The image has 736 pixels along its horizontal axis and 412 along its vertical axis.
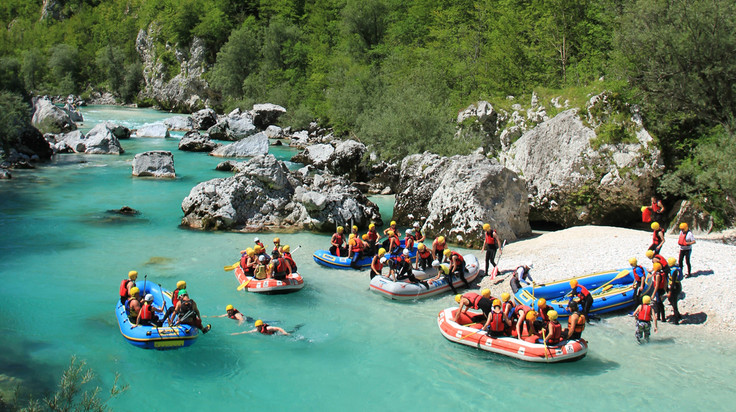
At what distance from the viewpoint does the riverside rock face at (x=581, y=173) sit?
773 inches

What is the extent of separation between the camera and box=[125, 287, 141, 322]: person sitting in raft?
1212 centimetres

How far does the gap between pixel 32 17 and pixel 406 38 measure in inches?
3787

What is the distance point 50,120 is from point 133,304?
128 feet

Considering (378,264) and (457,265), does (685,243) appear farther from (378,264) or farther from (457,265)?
(378,264)

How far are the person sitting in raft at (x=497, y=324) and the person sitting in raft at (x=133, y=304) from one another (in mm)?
8056

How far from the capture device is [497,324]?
11578mm

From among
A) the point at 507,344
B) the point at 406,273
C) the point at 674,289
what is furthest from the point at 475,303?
the point at 674,289

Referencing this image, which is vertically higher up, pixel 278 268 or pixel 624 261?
pixel 624 261

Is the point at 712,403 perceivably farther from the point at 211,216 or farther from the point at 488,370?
the point at 211,216

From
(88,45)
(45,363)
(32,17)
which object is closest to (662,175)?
(45,363)

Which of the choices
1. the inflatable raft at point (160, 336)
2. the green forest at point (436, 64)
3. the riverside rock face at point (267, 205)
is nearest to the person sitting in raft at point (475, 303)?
the inflatable raft at point (160, 336)

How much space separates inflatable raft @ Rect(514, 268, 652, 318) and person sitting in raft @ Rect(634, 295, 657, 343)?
4.04 feet

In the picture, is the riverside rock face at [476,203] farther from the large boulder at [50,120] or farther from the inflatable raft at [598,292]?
the large boulder at [50,120]

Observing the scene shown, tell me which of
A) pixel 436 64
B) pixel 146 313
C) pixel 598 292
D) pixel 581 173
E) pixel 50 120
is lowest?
pixel 146 313
